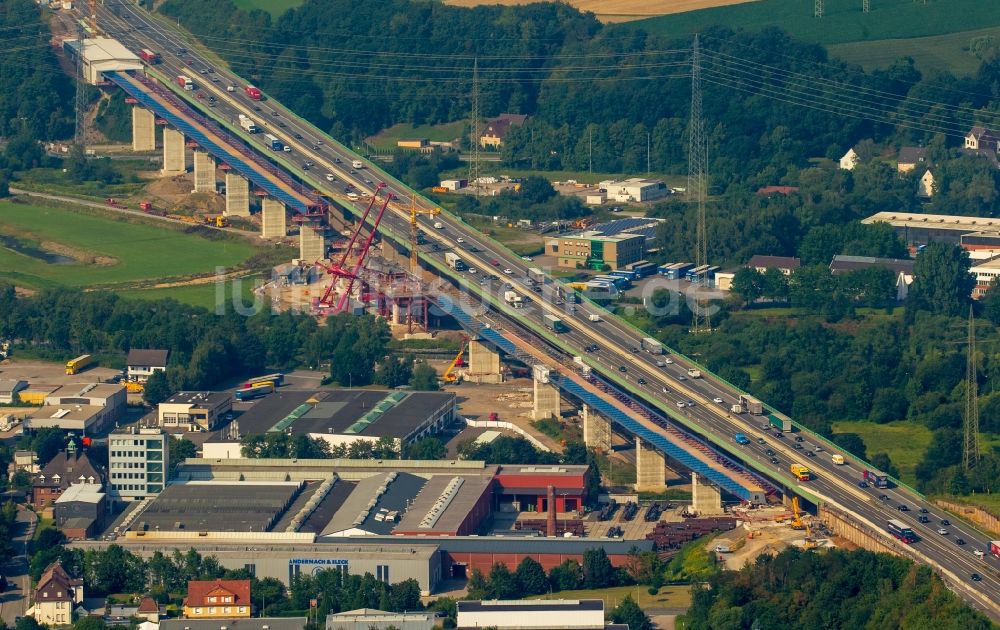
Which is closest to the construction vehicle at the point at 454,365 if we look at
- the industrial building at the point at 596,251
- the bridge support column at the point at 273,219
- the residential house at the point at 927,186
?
the industrial building at the point at 596,251

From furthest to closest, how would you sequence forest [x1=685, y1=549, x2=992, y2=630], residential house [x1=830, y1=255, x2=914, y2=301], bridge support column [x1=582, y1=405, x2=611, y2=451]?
residential house [x1=830, y1=255, x2=914, y2=301] < bridge support column [x1=582, y1=405, x2=611, y2=451] < forest [x1=685, y1=549, x2=992, y2=630]

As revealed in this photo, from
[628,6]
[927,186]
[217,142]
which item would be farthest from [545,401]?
[628,6]

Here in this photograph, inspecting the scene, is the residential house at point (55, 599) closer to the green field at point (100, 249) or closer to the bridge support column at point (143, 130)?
the green field at point (100, 249)

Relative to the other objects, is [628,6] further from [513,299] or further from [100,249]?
[513,299]

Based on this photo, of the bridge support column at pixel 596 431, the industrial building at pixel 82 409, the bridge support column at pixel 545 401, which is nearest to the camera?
the industrial building at pixel 82 409

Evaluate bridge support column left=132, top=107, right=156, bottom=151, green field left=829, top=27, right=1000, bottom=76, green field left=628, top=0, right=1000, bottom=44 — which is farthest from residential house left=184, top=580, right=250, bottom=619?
green field left=628, top=0, right=1000, bottom=44

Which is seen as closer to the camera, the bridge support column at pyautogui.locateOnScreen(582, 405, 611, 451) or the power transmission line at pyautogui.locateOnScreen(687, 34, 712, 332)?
the bridge support column at pyautogui.locateOnScreen(582, 405, 611, 451)

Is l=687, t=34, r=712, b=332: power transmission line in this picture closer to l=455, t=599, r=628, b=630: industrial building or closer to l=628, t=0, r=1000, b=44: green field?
l=628, t=0, r=1000, b=44: green field

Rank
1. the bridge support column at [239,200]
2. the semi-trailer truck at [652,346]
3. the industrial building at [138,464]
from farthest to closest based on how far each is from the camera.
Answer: the bridge support column at [239,200]
the semi-trailer truck at [652,346]
the industrial building at [138,464]
